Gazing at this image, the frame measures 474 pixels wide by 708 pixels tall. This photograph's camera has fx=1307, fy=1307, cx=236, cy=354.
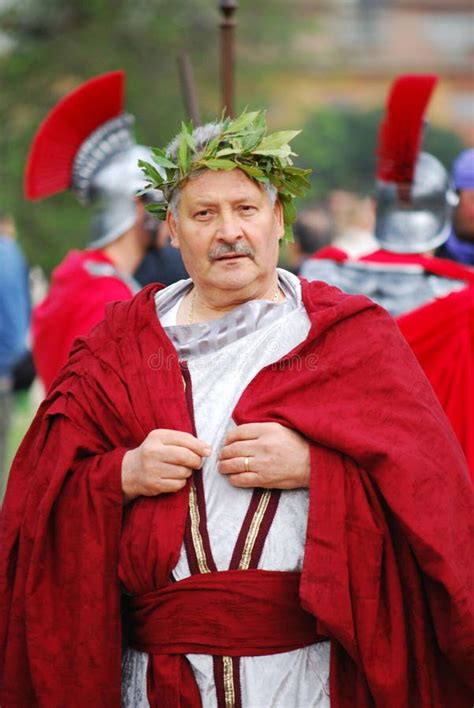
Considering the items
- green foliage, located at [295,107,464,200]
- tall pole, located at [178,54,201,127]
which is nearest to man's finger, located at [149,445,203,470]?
tall pole, located at [178,54,201,127]

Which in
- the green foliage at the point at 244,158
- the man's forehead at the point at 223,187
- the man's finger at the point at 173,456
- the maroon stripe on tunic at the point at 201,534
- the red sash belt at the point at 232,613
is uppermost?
the green foliage at the point at 244,158

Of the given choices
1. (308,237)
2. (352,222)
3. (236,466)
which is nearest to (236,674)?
(236,466)

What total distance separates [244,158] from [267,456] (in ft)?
2.46

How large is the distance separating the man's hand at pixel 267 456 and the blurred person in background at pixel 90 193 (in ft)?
8.01

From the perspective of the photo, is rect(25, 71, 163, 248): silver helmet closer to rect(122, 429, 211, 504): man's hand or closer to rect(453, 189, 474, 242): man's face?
rect(453, 189, 474, 242): man's face

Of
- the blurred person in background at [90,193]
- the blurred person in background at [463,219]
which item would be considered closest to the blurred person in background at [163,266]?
the blurred person in background at [90,193]

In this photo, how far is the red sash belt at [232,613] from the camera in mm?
3131

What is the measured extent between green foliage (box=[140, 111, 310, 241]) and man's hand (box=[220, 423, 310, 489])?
2.11 feet

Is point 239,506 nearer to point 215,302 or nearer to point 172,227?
point 215,302

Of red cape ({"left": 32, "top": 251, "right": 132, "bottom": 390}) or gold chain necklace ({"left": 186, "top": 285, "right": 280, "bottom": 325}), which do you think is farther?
red cape ({"left": 32, "top": 251, "right": 132, "bottom": 390})

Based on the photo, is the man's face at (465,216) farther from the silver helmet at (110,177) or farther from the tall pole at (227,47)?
the silver helmet at (110,177)

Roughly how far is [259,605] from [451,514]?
51cm

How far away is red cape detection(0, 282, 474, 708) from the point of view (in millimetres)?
3086

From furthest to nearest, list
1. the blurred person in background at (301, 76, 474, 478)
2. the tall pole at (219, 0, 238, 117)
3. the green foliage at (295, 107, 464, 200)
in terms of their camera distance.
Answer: the green foliage at (295, 107, 464, 200)
the tall pole at (219, 0, 238, 117)
the blurred person in background at (301, 76, 474, 478)
